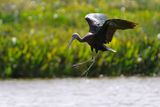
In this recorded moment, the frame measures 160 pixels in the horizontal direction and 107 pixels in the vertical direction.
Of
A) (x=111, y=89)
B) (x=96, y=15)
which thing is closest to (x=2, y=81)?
(x=111, y=89)

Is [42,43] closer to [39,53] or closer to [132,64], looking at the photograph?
[39,53]

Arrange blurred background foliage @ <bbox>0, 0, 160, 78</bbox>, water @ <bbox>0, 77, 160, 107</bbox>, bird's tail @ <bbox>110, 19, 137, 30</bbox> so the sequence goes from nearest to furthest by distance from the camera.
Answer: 1. bird's tail @ <bbox>110, 19, 137, 30</bbox>
2. water @ <bbox>0, 77, 160, 107</bbox>
3. blurred background foliage @ <bbox>0, 0, 160, 78</bbox>

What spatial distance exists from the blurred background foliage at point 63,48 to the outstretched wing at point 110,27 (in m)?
4.81

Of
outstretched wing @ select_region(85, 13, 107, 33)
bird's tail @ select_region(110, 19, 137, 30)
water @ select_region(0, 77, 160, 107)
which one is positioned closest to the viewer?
bird's tail @ select_region(110, 19, 137, 30)

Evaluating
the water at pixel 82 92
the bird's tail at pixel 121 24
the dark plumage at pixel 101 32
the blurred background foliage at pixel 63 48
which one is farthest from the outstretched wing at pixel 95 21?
the blurred background foliage at pixel 63 48

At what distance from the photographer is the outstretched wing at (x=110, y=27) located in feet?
15.8

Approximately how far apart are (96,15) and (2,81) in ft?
14.9

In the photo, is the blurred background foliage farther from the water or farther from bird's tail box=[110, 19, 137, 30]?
bird's tail box=[110, 19, 137, 30]

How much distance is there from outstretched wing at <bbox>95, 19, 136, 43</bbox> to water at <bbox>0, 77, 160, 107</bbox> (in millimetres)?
3455

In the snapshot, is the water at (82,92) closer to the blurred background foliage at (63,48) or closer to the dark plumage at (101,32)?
the blurred background foliage at (63,48)

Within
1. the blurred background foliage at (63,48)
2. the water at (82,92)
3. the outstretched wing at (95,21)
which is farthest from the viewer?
the blurred background foliage at (63,48)

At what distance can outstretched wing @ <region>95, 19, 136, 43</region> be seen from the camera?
482 cm

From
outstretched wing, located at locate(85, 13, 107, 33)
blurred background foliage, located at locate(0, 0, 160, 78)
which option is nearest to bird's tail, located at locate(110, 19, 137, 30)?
outstretched wing, located at locate(85, 13, 107, 33)

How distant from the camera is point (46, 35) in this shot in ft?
34.1
